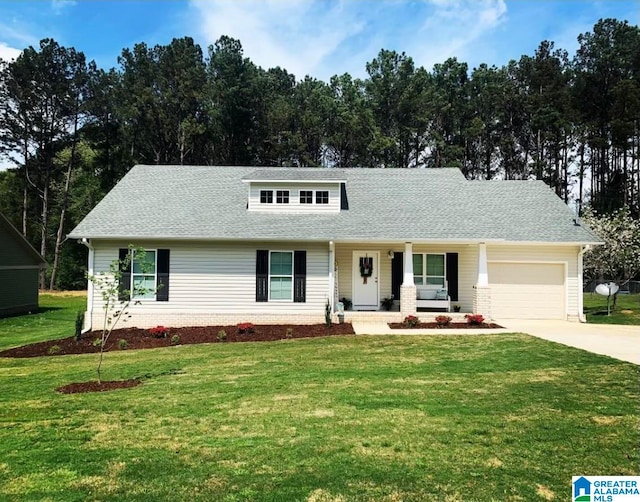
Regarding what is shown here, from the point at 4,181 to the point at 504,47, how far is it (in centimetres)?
5131

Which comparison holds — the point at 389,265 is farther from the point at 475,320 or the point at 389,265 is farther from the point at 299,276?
the point at 475,320

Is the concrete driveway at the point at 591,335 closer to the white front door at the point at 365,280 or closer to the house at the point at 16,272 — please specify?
the white front door at the point at 365,280

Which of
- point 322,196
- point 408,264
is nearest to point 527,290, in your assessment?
point 408,264

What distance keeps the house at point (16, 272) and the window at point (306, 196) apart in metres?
14.4

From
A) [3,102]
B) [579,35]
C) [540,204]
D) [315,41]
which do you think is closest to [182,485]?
[315,41]

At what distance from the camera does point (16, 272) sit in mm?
22172

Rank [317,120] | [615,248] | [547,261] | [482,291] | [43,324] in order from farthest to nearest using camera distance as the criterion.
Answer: [317,120] → [615,248] → [43,324] → [547,261] → [482,291]

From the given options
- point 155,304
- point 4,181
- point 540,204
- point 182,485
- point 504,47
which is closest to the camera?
point 182,485

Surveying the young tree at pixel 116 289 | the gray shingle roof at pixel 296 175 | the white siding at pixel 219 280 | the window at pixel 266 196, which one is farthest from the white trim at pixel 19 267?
the window at pixel 266 196

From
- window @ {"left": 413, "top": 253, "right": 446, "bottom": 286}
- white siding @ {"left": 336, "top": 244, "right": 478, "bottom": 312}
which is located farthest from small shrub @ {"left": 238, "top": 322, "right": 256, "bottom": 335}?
window @ {"left": 413, "top": 253, "right": 446, "bottom": 286}

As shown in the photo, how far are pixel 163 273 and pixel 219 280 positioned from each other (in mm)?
1886

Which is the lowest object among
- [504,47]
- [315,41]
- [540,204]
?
[540,204]

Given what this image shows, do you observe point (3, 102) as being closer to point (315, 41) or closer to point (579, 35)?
point (315, 41)

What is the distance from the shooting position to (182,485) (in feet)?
13.5
